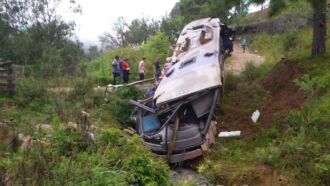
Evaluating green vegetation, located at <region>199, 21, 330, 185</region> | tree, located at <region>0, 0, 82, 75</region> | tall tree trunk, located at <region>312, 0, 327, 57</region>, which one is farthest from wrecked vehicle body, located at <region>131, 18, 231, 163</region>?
tree, located at <region>0, 0, 82, 75</region>

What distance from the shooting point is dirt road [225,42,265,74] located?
2066 cm

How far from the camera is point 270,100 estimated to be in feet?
43.0

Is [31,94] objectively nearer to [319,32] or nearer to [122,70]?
[122,70]

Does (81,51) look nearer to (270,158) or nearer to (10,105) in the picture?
(10,105)

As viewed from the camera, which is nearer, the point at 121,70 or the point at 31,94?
the point at 31,94

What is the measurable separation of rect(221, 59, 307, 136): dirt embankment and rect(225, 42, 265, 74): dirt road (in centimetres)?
520

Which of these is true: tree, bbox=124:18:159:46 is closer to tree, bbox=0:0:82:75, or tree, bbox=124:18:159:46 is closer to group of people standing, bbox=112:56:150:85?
tree, bbox=0:0:82:75

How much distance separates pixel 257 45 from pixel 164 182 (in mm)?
22416

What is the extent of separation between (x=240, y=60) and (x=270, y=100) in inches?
415

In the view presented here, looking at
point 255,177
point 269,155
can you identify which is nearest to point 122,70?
point 269,155

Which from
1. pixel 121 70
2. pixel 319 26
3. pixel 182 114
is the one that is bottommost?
pixel 182 114

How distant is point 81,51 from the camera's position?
1368 inches

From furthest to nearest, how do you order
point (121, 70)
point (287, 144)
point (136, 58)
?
point (136, 58) < point (121, 70) < point (287, 144)

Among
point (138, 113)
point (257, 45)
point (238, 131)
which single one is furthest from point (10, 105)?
point (257, 45)
